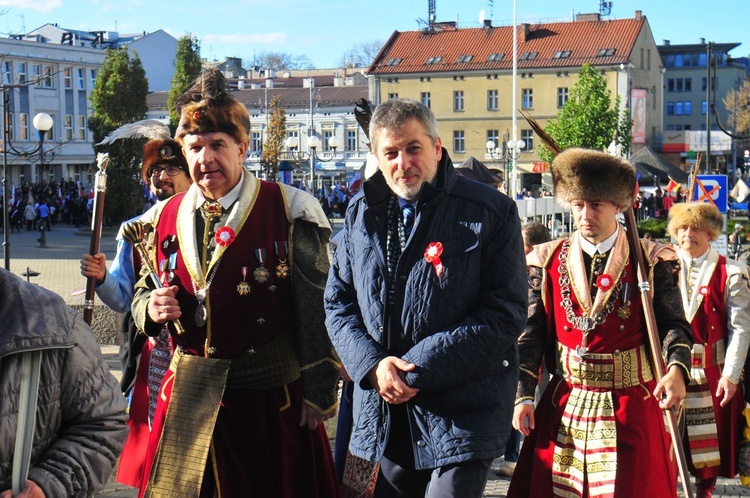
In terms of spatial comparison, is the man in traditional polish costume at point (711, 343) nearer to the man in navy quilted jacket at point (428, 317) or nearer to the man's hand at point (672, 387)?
the man's hand at point (672, 387)

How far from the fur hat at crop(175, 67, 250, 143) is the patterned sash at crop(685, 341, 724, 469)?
3.41 metres

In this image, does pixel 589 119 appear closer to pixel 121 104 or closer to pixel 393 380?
pixel 121 104

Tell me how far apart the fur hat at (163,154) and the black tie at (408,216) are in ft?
6.20

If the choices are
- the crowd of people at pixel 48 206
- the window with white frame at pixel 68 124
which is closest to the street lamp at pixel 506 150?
the crowd of people at pixel 48 206

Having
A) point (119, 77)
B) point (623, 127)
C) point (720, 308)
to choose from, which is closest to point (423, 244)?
point (720, 308)

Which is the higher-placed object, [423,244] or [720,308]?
[423,244]

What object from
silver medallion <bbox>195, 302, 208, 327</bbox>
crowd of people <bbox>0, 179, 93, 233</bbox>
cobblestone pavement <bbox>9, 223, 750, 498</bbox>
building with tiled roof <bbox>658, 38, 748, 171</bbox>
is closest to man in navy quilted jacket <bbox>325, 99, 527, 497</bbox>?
silver medallion <bbox>195, 302, 208, 327</bbox>

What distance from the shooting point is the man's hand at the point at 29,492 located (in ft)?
8.39

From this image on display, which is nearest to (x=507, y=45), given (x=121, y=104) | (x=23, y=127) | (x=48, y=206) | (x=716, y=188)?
(x=23, y=127)

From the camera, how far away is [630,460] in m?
4.72

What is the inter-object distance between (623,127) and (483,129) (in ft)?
76.4

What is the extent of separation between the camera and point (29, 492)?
2.57m

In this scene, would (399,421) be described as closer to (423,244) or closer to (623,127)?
(423,244)

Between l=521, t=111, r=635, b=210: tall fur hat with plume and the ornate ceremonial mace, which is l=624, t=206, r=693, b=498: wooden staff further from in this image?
l=521, t=111, r=635, b=210: tall fur hat with plume
